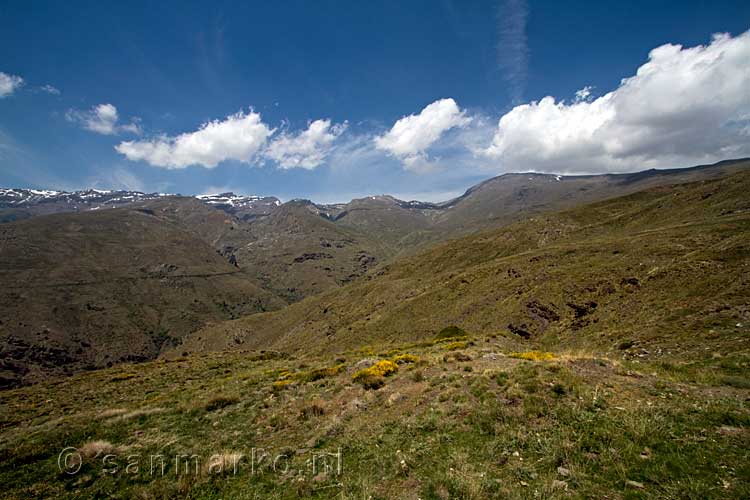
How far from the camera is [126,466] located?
9.93m

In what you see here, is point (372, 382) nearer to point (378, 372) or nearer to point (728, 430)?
point (378, 372)

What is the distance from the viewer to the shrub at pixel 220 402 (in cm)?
1538

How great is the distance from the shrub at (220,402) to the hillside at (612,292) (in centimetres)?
2376

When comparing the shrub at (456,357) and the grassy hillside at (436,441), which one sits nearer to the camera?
the grassy hillside at (436,441)

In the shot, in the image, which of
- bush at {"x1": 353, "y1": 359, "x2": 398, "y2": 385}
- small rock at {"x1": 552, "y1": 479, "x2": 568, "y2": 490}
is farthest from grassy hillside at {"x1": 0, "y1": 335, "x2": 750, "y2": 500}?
bush at {"x1": 353, "y1": 359, "x2": 398, "y2": 385}

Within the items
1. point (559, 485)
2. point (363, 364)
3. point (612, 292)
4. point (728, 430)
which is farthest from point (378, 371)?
point (612, 292)

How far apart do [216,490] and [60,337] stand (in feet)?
839

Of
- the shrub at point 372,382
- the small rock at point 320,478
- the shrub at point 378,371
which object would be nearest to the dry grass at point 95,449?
the small rock at point 320,478

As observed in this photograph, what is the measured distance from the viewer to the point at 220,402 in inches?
620

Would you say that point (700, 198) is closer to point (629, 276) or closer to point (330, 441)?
point (629, 276)

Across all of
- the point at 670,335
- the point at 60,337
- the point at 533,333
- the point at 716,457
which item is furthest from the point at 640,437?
the point at 60,337

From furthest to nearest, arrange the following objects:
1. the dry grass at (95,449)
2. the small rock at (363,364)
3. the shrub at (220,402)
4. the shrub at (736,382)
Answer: the small rock at (363,364) → the shrub at (220,402) → the dry grass at (95,449) → the shrub at (736,382)

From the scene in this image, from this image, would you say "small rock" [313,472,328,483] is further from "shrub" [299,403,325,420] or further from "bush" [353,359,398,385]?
"bush" [353,359,398,385]

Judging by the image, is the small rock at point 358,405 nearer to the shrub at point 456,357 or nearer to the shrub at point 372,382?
the shrub at point 372,382
